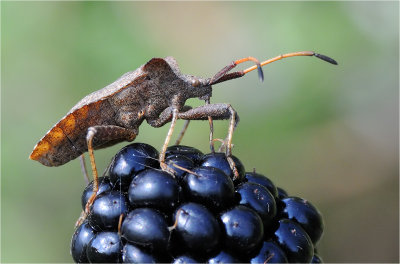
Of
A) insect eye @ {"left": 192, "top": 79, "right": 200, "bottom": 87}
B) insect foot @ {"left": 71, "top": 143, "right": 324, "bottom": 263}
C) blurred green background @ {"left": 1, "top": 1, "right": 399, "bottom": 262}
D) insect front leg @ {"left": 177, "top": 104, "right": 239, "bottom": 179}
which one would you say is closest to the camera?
insect foot @ {"left": 71, "top": 143, "right": 324, "bottom": 263}

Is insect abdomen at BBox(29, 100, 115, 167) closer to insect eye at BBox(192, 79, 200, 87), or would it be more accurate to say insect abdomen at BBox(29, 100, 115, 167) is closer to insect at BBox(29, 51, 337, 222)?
insect at BBox(29, 51, 337, 222)

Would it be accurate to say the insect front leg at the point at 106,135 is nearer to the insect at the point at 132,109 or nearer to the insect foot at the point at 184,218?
the insect at the point at 132,109

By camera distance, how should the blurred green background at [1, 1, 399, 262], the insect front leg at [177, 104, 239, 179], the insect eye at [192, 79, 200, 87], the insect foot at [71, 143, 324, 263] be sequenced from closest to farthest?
the insect foot at [71, 143, 324, 263]
the insect front leg at [177, 104, 239, 179]
the insect eye at [192, 79, 200, 87]
the blurred green background at [1, 1, 399, 262]

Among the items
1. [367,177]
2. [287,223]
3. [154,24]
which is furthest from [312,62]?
[287,223]

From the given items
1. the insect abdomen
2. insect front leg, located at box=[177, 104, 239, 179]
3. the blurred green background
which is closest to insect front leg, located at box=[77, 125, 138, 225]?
the insect abdomen

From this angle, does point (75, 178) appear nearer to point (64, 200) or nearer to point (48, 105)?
point (64, 200)

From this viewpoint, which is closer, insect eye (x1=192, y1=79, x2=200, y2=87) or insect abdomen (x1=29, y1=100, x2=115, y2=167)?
insect abdomen (x1=29, y1=100, x2=115, y2=167)

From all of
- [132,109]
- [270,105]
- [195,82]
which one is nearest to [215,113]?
[195,82]
